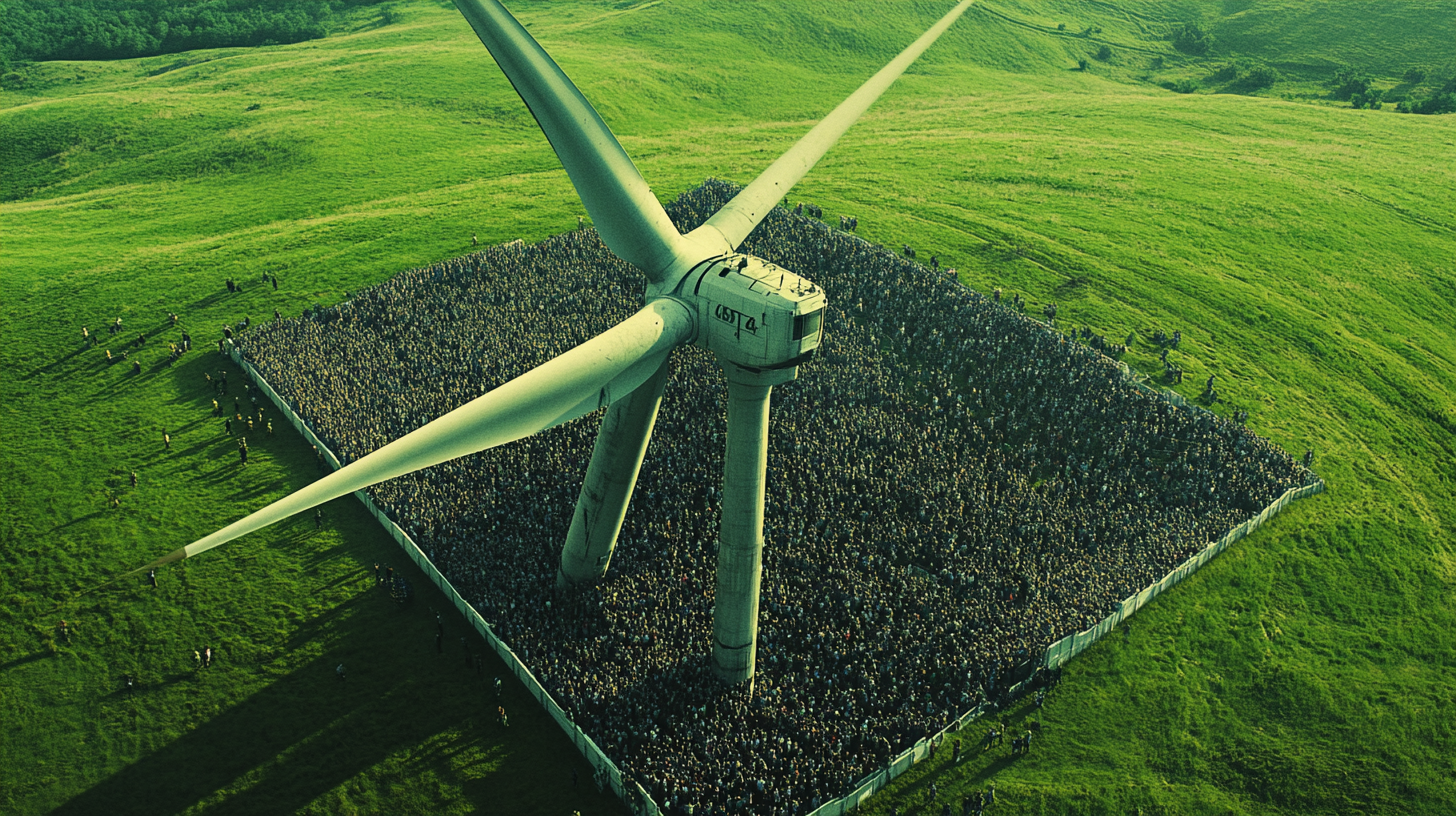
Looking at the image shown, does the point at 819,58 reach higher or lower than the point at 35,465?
higher

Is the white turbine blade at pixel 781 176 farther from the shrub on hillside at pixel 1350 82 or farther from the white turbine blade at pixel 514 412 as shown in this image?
the shrub on hillside at pixel 1350 82

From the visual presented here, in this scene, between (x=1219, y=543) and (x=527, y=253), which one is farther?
(x=527, y=253)

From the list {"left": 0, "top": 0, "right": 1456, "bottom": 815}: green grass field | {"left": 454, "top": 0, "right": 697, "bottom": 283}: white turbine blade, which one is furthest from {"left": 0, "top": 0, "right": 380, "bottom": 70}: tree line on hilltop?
{"left": 454, "top": 0, "right": 697, "bottom": 283}: white turbine blade

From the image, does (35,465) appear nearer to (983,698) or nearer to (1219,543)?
(983,698)

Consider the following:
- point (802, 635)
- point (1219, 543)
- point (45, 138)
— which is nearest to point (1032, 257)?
point (1219, 543)

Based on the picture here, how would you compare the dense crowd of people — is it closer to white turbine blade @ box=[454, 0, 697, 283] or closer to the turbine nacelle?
the turbine nacelle

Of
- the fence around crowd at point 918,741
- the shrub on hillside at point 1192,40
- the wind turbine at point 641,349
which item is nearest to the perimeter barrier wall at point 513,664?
the fence around crowd at point 918,741

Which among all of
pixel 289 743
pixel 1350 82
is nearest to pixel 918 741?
pixel 289 743

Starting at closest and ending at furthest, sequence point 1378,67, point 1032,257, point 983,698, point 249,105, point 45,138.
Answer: point 983,698
point 1032,257
point 45,138
point 249,105
point 1378,67

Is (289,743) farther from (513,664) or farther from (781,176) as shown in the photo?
(781,176)

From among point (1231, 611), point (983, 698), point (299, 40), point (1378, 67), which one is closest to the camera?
point (983, 698)
